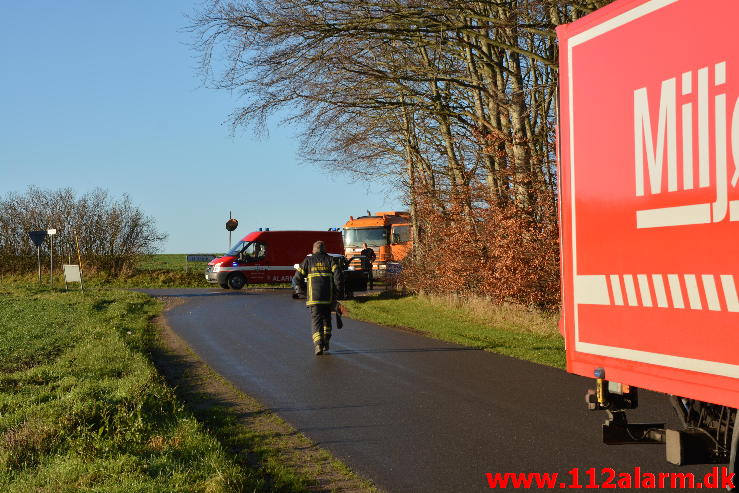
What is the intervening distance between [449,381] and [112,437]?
14.9ft

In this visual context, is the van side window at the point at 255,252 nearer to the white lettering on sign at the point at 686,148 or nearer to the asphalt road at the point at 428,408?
the asphalt road at the point at 428,408

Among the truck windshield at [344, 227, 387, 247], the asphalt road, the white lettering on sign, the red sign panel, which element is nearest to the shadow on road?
the asphalt road

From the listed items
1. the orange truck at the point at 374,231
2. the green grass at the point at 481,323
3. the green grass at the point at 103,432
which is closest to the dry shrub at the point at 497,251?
the green grass at the point at 481,323

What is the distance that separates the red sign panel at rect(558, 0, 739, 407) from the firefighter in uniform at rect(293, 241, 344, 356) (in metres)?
8.23

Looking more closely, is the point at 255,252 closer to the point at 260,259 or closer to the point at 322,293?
the point at 260,259

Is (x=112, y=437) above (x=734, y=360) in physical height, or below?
below

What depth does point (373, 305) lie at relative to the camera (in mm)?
25250

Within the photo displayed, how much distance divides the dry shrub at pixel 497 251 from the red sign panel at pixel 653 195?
A: 38.9 ft

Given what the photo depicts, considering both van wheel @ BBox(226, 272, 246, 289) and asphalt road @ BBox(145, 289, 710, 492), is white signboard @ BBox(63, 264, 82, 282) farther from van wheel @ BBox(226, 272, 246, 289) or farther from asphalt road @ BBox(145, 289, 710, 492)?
asphalt road @ BBox(145, 289, 710, 492)

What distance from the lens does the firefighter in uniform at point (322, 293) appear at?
13.7 metres

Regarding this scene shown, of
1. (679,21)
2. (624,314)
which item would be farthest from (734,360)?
(679,21)

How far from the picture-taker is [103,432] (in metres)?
7.68

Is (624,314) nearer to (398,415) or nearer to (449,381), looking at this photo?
(398,415)

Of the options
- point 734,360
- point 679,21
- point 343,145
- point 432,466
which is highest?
point 343,145
